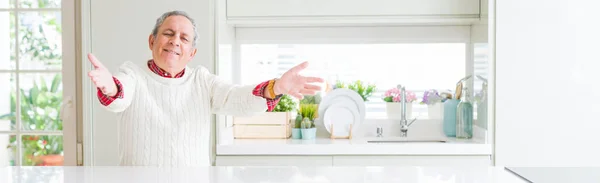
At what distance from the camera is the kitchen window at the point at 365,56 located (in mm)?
3488

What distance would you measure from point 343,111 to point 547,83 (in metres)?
0.99

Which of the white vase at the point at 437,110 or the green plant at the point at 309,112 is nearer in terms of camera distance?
the green plant at the point at 309,112

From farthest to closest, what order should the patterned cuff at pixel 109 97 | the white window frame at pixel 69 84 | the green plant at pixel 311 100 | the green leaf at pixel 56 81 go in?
the green plant at pixel 311 100 < the green leaf at pixel 56 81 < the white window frame at pixel 69 84 < the patterned cuff at pixel 109 97

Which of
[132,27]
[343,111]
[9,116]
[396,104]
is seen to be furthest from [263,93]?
[9,116]

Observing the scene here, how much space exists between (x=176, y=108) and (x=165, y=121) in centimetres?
5

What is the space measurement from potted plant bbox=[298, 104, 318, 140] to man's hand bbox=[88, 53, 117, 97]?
1505 mm

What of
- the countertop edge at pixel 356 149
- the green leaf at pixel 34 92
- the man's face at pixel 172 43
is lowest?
the countertop edge at pixel 356 149

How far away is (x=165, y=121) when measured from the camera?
1.97 metres

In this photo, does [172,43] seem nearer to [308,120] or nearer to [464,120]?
[308,120]

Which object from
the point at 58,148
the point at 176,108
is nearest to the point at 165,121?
the point at 176,108

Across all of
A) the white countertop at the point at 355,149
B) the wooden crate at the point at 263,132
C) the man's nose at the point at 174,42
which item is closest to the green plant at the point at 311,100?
the wooden crate at the point at 263,132

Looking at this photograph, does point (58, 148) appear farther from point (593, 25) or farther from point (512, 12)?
point (593, 25)

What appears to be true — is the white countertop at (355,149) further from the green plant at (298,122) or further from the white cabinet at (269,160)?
the green plant at (298,122)

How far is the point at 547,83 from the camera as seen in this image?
2855 mm
